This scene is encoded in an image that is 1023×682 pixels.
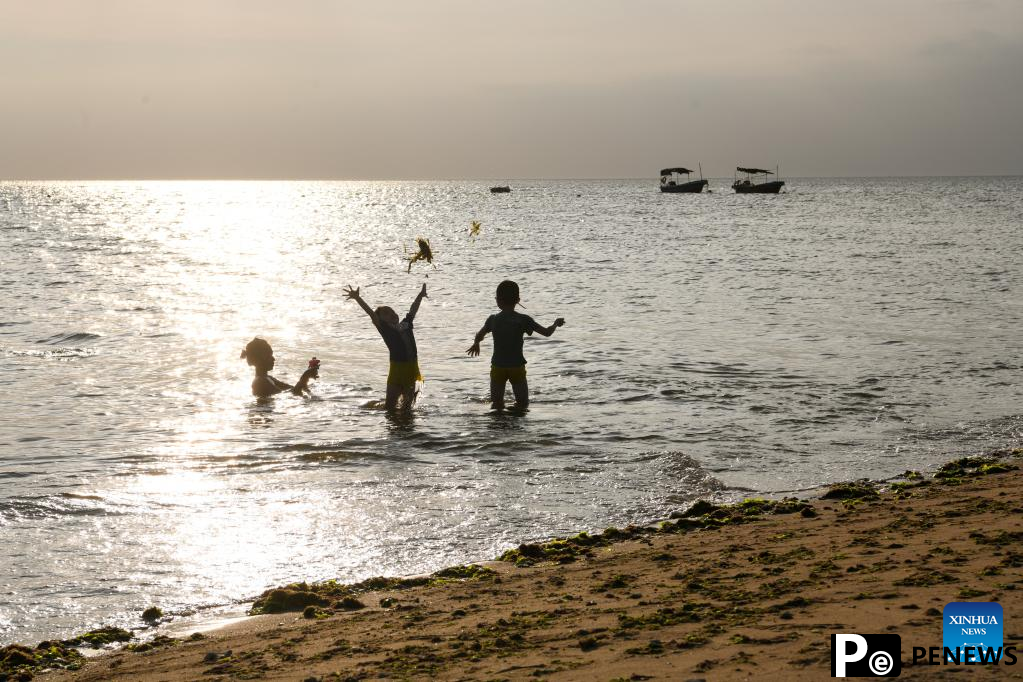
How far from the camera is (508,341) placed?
39.5 ft

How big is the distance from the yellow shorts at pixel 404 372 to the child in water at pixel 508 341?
2.49 feet

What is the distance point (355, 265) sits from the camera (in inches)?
1807

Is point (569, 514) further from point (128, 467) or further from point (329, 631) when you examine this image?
point (128, 467)

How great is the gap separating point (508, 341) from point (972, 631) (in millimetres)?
8111

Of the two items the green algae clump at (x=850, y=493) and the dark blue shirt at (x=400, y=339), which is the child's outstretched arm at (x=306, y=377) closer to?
the dark blue shirt at (x=400, y=339)

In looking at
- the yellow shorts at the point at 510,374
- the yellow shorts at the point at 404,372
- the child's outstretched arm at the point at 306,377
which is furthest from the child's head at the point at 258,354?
the yellow shorts at the point at 510,374

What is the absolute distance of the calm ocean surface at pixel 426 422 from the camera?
738 cm

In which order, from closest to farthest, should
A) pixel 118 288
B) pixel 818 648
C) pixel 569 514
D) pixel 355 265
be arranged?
pixel 818 648
pixel 569 514
pixel 118 288
pixel 355 265

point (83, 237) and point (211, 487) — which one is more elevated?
point (83, 237)

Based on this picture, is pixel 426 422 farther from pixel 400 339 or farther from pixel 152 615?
pixel 152 615

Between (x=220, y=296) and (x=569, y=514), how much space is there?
953 inches

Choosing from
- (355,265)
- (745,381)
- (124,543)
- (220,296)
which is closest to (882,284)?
(745,381)

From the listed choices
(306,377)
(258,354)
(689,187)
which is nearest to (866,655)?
(306,377)

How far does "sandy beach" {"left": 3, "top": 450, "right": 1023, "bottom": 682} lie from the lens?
4504mm
